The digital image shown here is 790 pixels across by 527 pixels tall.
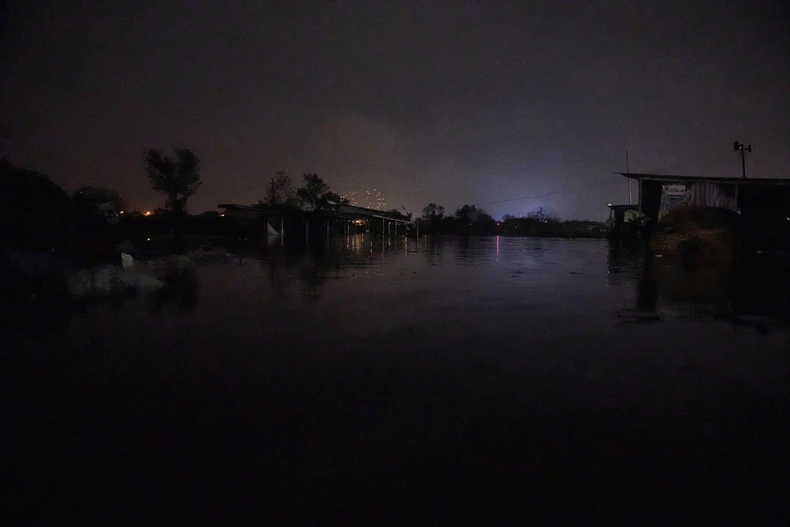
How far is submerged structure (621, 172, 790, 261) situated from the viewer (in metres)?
18.9

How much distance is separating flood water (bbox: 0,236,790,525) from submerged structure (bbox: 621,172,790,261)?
1487 centimetres

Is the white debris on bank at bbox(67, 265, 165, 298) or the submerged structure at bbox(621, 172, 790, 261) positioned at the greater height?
the submerged structure at bbox(621, 172, 790, 261)

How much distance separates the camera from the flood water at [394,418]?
2.39 meters

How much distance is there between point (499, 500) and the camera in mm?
2391

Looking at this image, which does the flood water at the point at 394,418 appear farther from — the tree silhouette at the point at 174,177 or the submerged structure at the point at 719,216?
the tree silhouette at the point at 174,177

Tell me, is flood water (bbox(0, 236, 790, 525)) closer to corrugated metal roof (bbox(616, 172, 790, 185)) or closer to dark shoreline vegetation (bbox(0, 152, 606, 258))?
dark shoreline vegetation (bbox(0, 152, 606, 258))

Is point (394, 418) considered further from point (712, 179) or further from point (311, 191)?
point (311, 191)

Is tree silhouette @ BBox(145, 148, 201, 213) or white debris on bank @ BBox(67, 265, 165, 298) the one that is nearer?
white debris on bank @ BBox(67, 265, 165, 298)

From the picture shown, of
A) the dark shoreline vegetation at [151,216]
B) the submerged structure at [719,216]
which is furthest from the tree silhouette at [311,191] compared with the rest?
the submerged structure at [719,216]

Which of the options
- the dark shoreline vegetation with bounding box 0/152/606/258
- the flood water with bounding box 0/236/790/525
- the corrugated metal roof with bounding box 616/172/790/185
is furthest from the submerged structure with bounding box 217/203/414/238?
the flood water with bounding box 0/236/790/525

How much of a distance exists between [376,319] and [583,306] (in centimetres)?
375

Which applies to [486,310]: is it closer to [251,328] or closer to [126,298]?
[251,328]

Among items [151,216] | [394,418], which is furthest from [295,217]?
[394,418]

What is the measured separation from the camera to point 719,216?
64.6 ft
